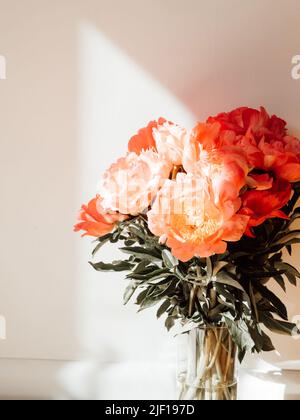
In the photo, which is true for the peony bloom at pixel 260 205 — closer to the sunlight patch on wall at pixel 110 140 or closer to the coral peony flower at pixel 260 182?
the coral peony flower at pixel 260 182

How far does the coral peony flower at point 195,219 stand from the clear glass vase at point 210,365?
0.19 metres

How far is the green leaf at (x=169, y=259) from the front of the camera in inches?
29.0

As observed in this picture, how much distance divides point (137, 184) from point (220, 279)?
17 centimetres

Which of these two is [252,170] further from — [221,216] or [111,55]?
[111,55]

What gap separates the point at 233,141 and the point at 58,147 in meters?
0.36

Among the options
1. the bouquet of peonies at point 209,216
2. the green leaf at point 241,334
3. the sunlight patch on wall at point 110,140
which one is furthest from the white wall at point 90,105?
the green leaf at point 241,334

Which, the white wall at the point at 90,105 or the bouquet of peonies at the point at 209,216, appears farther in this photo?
the white wall at the point at 90,105

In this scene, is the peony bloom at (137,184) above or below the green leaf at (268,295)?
above

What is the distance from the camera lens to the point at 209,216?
67cm

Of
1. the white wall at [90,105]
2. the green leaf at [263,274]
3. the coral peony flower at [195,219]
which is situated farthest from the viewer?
the white wall at [90,105]

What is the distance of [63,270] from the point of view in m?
1.00

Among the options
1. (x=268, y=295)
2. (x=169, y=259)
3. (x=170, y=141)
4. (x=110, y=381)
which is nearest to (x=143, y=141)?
(x=170, y=141)

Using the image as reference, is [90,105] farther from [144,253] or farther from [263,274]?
[263,274]

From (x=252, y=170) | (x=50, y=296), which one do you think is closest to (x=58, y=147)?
(x=50, y=296)
